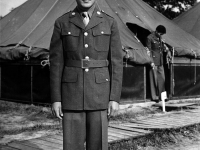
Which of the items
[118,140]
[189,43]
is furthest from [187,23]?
[118,140]

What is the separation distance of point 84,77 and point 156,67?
5.92 m

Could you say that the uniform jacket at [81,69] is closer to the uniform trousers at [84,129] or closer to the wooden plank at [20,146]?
the uniform trousers at [84,129]

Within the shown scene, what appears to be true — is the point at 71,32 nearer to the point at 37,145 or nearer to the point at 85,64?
the point at 85,64

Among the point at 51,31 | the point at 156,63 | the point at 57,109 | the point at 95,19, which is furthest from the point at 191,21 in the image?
the point at 57,109

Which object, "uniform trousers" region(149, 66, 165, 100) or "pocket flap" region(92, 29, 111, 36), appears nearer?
"pocket flap" region(92, 29, 111, 36)

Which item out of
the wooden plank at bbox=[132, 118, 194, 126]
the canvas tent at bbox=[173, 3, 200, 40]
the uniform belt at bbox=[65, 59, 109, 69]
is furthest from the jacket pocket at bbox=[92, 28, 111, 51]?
the canvas tent at bbox=[173, 3, 200, 40]

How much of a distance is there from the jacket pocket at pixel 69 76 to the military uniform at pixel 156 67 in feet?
18.9

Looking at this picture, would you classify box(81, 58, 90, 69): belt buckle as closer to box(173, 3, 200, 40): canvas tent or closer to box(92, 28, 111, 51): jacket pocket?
box(92, 28, 111, 51): jacket pocket

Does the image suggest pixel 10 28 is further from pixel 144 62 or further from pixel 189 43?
pixel 189 43

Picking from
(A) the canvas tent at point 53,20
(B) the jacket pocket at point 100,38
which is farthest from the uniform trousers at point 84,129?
(A) the canvas tent at point 53,20

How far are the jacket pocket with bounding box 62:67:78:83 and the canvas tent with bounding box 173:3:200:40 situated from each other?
9.43 meters

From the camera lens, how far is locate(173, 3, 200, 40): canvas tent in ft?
40.3

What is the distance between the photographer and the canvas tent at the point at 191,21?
1228 cm

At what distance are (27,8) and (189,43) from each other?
4.53 metres
